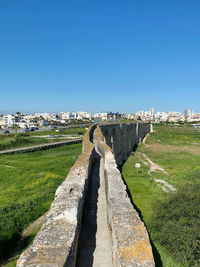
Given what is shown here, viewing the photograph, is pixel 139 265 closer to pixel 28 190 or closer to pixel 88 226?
pixel 88 226

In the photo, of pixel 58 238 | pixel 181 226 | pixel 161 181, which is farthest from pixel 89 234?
pixel 161 181

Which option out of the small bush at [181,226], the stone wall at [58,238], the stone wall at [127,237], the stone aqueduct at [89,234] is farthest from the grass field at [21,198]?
the stone wall at [127,237]

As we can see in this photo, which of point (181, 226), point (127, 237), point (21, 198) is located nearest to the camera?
point (127, 237)

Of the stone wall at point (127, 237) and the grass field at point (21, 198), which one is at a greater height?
the stone wall at point (127, 237)

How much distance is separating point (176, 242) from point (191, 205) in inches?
65.5

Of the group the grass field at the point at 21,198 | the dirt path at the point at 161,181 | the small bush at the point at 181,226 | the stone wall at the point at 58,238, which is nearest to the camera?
the stone wall at the point at 58,238

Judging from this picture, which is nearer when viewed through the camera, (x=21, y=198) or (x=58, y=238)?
(x=58, y=238)

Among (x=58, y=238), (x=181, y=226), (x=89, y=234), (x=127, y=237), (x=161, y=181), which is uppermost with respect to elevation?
(x=58, y=238)

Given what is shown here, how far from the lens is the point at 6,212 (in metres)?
10.0

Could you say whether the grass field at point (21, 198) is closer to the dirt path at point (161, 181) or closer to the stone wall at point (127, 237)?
the stone wall at point (127, 237)

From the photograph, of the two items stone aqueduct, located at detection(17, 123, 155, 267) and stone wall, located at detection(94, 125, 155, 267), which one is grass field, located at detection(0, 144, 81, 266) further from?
stone wall, located at detection(94, 125, 155, 267)

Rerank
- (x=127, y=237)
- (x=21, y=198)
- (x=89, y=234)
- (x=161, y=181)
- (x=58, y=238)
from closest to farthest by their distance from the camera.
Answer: (x=58, y=238) → (x=127, y=237) → (x=89, y=234) → (x=21, y=198) → (x=161, y=181)

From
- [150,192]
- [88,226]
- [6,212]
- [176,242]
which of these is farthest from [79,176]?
[150,192]

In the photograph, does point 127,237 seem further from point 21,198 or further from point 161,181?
point 161,181
